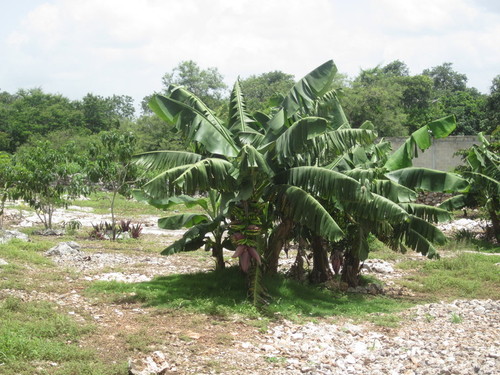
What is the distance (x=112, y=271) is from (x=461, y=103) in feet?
139

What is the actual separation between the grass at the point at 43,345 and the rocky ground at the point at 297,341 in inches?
13.3

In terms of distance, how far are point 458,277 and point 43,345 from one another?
32.8 ft

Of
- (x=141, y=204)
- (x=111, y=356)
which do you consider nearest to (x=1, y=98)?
(x=141, y=204)

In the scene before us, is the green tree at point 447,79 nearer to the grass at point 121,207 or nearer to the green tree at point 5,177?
the grass at point 121,207

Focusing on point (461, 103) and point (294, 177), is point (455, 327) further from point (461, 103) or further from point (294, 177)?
point (461, 103)

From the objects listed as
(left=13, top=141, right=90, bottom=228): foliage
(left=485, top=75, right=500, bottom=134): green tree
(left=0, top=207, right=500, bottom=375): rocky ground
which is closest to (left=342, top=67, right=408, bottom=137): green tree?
(left=485, top=75, right=500, bottom=134): green tree

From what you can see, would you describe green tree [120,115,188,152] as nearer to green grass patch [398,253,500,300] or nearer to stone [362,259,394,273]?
stone [362,259,394,273]

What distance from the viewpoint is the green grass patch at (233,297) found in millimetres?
9211

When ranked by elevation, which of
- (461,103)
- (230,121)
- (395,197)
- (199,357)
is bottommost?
(199,357)

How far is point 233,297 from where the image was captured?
388 inches

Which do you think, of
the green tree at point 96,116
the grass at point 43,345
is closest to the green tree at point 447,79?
the green tree at point 96,116

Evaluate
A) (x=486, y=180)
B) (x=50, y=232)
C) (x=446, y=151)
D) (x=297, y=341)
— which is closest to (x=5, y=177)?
(x=50, y=232)

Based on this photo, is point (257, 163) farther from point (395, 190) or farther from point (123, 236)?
point (123, 236)

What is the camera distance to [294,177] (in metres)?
9.68
